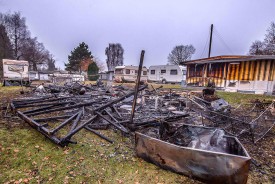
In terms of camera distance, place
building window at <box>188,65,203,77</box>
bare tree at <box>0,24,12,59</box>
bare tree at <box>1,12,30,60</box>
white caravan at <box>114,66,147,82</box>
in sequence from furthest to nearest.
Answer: bare tree at <box>1,12,30,60</box> < bare tree at <box>0,24,12,59</box> < white caravan at <box>114,66,147,82</box> < building window at <box>188,65,203,77</box>

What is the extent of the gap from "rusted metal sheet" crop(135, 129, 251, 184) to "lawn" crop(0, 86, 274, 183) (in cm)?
24

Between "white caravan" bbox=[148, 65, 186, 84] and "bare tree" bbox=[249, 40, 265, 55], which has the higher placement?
"bare tree" bbox=[249, 40, 265, 55]

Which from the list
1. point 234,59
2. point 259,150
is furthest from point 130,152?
point 234,59

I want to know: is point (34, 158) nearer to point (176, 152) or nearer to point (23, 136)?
point (23, 136)

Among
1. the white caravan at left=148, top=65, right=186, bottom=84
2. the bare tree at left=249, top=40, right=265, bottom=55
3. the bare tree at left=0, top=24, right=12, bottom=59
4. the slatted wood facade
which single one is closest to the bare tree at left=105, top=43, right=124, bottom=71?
the bare tree at left=0, top=24, right=12, bottom=59

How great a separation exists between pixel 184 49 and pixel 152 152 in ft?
173

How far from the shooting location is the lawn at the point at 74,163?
9.91 ft

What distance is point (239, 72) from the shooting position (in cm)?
1485

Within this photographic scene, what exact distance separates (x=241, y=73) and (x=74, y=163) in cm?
1679

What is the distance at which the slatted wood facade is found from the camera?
13.6m

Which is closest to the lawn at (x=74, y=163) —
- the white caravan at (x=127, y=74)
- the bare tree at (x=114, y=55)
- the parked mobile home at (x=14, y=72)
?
the parked mobile home at (x=14, y=72)

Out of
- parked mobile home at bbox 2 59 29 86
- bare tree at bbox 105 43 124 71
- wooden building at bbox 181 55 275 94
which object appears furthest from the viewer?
bare tree at bbox 105 43 124 71

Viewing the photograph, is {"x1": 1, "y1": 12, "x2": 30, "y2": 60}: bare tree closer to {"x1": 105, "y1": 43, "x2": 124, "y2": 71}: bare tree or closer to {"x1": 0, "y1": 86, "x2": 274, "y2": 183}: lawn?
{"x1": 105, "y1": 43, "x2": 124, "y2": 71}: bare tree

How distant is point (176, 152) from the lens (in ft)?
9.82
